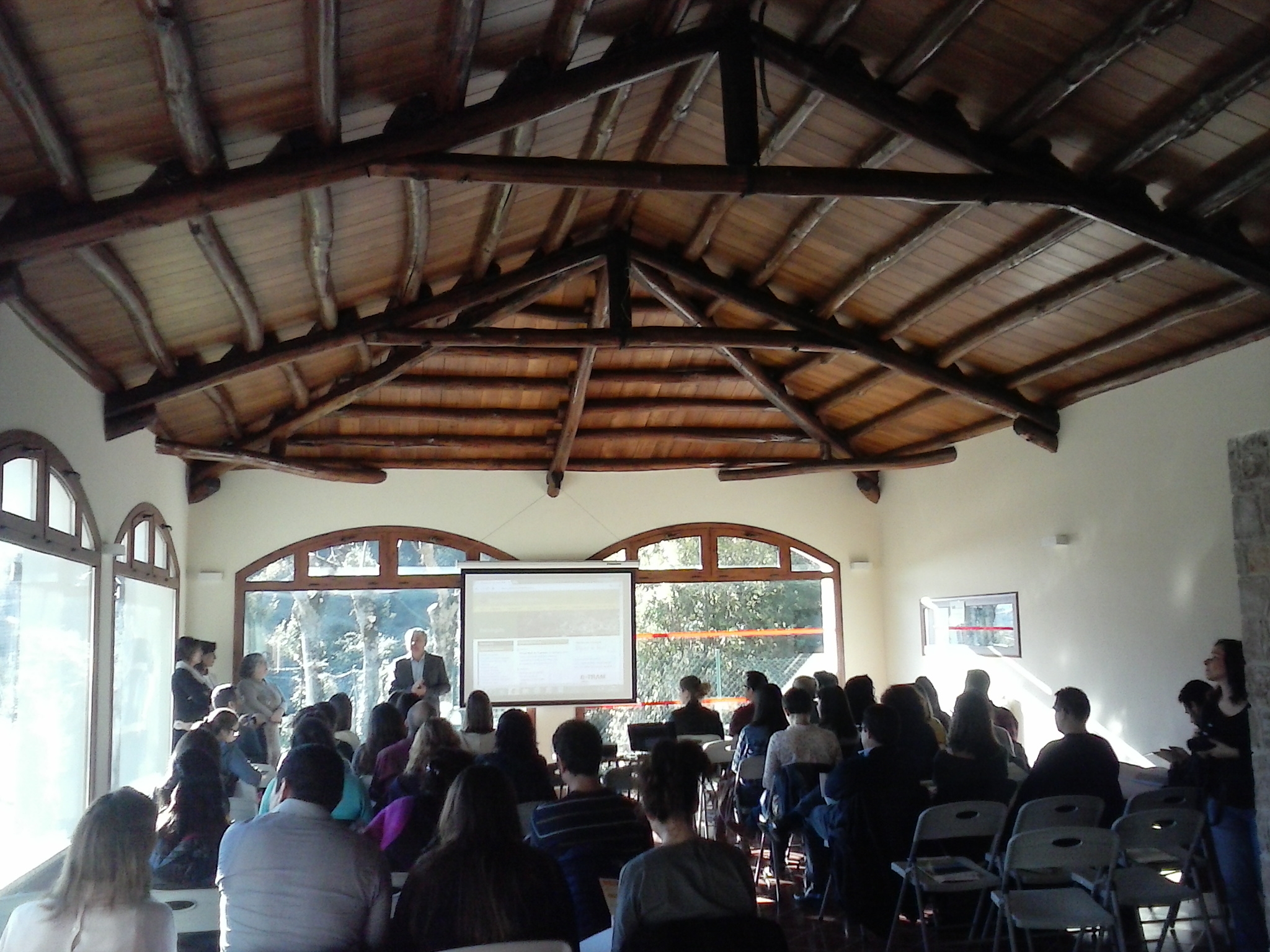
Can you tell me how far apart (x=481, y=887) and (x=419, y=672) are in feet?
23.3

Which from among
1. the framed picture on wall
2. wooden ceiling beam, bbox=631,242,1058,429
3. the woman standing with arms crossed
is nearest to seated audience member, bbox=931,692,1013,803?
wooden ceiling beam, bbox=631,242,1058,429

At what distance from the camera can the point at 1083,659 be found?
810 cm

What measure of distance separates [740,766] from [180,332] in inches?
172

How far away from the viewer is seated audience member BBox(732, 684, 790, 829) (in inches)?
269

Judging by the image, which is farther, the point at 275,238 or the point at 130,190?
the point at 275,238

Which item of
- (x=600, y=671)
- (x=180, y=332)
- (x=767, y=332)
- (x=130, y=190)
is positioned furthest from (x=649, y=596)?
(x=130, y=190)

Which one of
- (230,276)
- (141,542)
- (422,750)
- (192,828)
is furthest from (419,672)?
(192,828)

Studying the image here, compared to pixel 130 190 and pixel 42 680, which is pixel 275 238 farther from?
pixel 42 680

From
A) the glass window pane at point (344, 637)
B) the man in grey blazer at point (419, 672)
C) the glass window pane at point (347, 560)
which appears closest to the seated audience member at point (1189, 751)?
the man in grey blazer at point (419, 672)

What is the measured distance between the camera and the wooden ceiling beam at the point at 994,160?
18.4 ft

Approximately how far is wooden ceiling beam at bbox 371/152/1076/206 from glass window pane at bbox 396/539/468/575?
19.1ft

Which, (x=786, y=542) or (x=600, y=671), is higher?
(x=786, y=542)

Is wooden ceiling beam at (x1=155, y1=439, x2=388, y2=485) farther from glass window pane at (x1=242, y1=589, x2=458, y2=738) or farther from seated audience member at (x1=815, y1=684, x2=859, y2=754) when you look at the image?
seated audience member at (x1=815, y1=684, x2=859, y2=754)

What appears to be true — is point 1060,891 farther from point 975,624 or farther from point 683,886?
point 975,624
